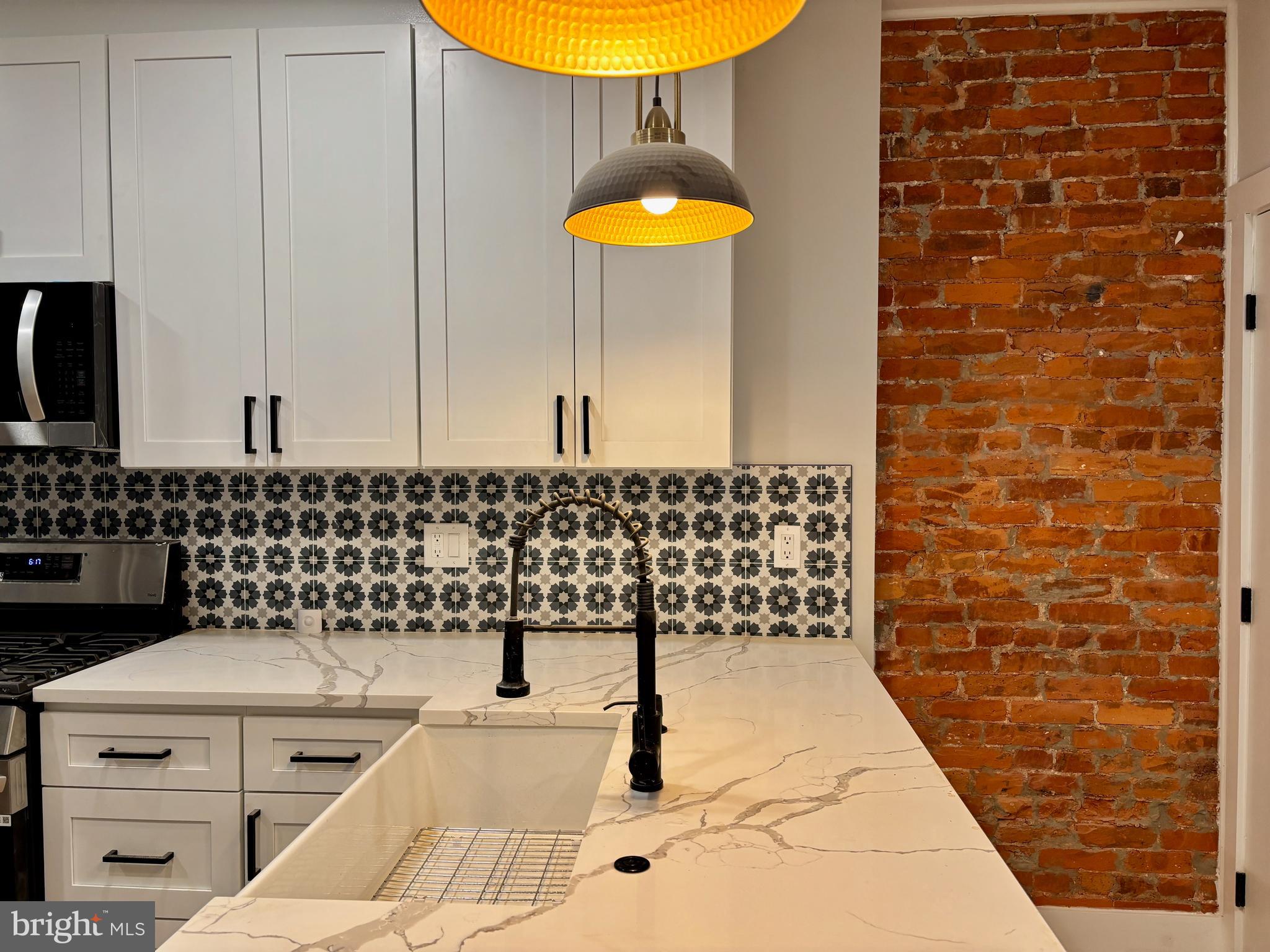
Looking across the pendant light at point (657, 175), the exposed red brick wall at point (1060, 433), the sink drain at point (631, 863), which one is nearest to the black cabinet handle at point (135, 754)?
the sink drain at point (631, 863)

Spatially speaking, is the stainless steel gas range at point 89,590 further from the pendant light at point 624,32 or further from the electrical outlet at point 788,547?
the pendant light at point 624,32

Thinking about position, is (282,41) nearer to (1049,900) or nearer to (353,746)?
(353,746)

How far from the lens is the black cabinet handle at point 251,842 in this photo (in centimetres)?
194

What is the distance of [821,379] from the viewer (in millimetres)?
2418

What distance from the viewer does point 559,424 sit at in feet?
7.11

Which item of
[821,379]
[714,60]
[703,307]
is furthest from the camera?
[821,379]

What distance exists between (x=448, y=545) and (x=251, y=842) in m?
0.90

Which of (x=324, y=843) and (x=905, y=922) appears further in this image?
(x=324, y=843)

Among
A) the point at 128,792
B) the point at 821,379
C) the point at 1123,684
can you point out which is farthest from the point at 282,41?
the point at 1123,684

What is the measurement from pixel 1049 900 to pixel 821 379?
1.64 metres

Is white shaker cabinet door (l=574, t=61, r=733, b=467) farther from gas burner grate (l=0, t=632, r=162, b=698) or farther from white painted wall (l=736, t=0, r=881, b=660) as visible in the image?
gas burner grate (l=0, t=632, r=162, b=698)

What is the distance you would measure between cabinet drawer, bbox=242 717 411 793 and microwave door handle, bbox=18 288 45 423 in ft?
3.19

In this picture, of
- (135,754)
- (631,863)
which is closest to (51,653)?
(135,754)

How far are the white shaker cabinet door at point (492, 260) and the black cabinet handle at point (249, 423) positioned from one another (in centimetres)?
44
